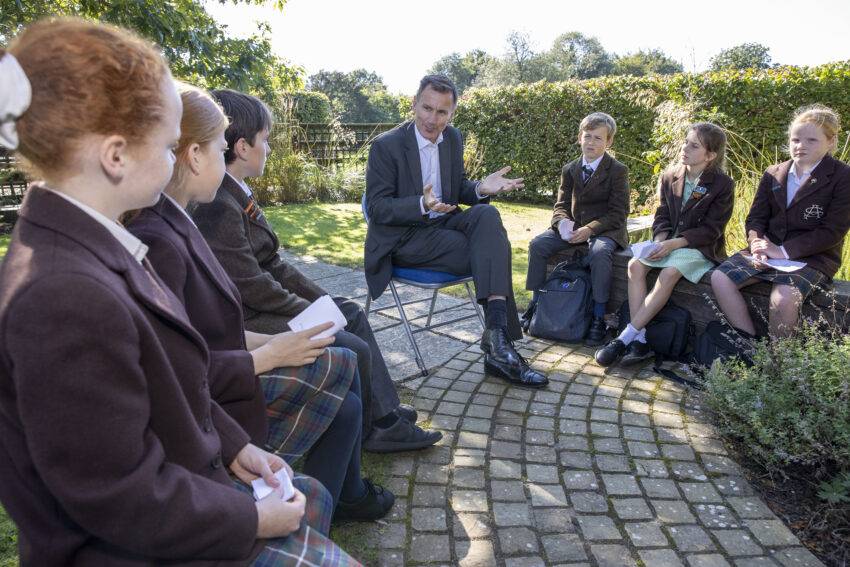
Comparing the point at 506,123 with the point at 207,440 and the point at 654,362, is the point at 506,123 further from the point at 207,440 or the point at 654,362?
the point at 207,440

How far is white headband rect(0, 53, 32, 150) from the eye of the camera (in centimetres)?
95

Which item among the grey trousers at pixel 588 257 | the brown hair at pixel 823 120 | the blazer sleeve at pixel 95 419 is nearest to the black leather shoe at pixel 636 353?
the grey trousers at pixel 588 257

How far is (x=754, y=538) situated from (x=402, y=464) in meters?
1.49

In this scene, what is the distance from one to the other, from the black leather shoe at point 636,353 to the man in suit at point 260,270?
5.60ft

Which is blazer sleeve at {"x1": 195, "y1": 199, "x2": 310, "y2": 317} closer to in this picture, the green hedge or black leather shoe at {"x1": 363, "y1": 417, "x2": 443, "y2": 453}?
black leather shoe at {"x1": 363, "y1": 417, "x2": 443, "y2": 453}

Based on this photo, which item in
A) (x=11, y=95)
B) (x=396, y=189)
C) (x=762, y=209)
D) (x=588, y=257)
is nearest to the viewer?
(x=11, y=95)

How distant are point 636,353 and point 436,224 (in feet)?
5.25

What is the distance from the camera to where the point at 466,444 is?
303 centimetres

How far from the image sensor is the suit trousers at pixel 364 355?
2510 millimetres

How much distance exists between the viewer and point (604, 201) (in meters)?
4.89

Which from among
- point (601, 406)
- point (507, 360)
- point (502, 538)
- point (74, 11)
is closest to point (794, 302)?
point (601, 406)

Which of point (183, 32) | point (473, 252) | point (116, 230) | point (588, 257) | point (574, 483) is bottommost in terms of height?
point (574, 483)

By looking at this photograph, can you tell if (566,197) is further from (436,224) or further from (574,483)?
(574,483)

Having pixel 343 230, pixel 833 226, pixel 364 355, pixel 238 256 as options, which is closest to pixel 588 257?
pixel 833 226
